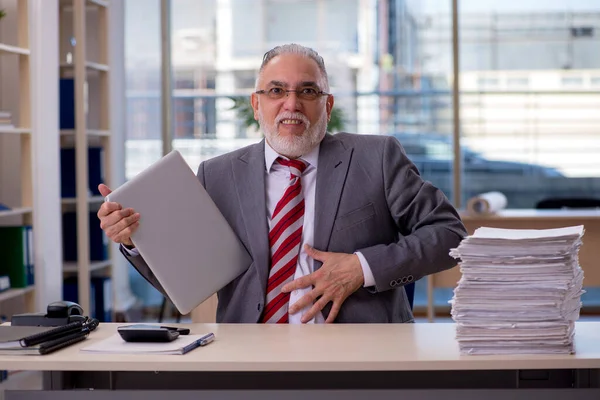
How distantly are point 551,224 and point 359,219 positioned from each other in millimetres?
2757

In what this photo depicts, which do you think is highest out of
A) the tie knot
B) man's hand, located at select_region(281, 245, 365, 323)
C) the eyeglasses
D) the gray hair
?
the gray hair

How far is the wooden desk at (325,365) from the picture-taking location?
1.82 metres

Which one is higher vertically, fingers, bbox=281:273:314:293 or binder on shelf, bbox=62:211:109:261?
fingers, bbox=281:273:314:293

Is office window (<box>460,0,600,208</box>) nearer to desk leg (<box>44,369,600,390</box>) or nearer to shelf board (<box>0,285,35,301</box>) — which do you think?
shelf board (<box>0,285,35,301</box>)

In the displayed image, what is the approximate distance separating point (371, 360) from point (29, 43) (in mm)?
3516

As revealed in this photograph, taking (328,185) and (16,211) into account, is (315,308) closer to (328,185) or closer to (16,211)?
(328,185)

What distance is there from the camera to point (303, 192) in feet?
8.71

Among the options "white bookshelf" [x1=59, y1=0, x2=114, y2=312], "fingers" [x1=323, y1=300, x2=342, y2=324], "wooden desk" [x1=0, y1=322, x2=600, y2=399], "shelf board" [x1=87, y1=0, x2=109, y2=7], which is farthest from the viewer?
"shelf board" [x1=87, y1=0, x2=109, y2=7]

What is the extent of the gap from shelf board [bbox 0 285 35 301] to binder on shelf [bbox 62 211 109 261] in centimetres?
77

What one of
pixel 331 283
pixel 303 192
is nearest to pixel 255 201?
pixel 303 192

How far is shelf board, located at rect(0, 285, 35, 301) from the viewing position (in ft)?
14.4

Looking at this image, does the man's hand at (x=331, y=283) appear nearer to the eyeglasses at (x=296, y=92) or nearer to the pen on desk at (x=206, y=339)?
the pen on desk at (x=206, y=339)

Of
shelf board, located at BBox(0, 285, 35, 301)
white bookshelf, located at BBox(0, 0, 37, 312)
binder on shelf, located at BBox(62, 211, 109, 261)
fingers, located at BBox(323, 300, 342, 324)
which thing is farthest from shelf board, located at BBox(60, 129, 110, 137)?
fingers, located at BBox(323, 300, 342, 324)

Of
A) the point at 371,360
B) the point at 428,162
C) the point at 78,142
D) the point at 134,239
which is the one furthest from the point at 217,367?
the point at 428,162
